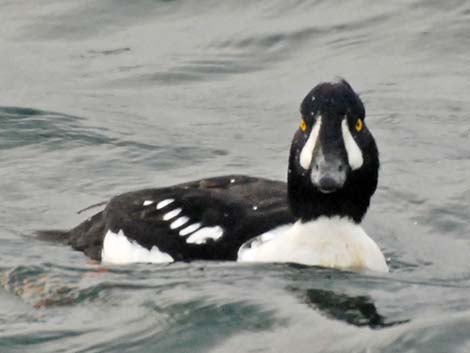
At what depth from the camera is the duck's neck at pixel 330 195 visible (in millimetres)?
10352

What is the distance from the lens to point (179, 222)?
1090 centimetres

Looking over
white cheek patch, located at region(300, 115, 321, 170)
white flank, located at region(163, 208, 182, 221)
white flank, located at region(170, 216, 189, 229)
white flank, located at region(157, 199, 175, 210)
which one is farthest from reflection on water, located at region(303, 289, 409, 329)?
white flank, located at region(157, 199, 175, 210)

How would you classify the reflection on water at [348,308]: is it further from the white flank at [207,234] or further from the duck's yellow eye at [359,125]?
the duck's yellow eye at [359,125]

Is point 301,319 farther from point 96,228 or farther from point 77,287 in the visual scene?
point 96,228

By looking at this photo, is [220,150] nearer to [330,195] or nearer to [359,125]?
[330,195]

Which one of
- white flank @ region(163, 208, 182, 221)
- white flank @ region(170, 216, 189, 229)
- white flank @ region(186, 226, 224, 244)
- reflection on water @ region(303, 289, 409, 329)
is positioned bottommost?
reflection on water @ region(303, 289, 409, 329)

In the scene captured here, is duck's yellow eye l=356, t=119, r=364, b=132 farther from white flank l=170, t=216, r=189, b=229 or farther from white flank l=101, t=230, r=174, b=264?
white flank l=101, t=230, r=174, b=264

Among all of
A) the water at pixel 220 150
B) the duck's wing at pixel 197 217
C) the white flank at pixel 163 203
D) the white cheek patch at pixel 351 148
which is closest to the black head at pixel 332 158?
the white cheek patch at pixel 351 148

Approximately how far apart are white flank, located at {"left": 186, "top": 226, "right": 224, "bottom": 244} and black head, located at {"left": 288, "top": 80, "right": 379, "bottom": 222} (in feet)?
1.78

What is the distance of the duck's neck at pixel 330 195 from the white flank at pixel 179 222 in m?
0.79

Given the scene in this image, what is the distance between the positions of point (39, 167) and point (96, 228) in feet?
7.94

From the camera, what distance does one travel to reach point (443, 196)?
42.3ft

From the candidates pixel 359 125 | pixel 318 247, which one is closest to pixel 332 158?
pixel 359 125

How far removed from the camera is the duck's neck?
1035 centimetres
